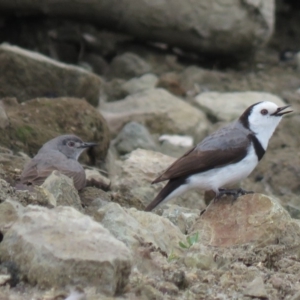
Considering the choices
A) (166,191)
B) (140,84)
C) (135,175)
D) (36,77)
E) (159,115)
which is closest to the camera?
(166,191)

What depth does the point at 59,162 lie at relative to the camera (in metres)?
9.55

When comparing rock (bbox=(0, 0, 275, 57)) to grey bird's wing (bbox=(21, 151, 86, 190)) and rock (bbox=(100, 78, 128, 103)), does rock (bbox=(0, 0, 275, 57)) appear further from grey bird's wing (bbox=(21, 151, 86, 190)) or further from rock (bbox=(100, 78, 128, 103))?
grey bird's wing (bbox=(21, 151, 86, 190))

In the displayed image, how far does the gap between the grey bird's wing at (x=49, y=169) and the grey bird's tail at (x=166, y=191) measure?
2.25ft

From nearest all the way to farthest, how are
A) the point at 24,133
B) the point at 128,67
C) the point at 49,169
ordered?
the point at 49,169 < the point at 24,133 < the point at 128,67

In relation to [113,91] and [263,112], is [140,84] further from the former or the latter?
[263,112]

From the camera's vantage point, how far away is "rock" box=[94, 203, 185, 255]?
247 inches

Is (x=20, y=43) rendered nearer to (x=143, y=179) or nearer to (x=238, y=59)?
(x=238, y=59)

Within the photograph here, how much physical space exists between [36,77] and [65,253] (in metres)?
7.60

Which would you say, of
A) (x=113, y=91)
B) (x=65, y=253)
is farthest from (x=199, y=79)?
(x=65, y=253)

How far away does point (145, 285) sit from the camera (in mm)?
5711

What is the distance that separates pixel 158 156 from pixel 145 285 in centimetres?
543

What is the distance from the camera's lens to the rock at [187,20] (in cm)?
1514

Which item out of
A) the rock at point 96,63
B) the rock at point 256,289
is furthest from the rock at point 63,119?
the rock at point 256,289

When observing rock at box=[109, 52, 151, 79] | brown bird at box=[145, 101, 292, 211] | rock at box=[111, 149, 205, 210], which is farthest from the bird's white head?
rock at box=[109, 52, 151, 79]
